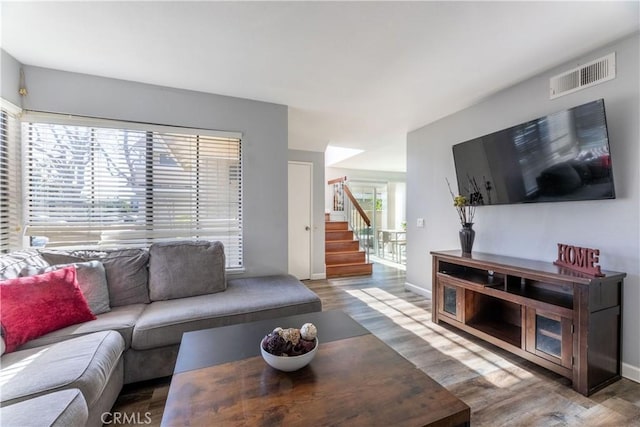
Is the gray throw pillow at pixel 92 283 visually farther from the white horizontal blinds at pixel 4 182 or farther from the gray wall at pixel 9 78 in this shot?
the gray wall at pixel 9 78

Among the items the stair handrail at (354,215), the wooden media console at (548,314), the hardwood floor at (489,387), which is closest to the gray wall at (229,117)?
the hardwood floor at (489,387)

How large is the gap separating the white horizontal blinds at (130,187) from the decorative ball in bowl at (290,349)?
76.0 inches

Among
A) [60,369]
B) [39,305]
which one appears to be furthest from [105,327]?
[60,369]

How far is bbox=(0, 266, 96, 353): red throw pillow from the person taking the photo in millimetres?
1487

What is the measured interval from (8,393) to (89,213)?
1762mm

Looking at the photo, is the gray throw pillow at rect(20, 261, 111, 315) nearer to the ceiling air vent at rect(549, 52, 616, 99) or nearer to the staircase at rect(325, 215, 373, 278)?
the staircase at rect(325, 215, 373, 278)

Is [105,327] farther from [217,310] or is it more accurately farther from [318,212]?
[318,212]

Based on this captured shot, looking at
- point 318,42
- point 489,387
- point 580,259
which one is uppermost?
point 318,42

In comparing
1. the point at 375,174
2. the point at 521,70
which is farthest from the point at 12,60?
the point at 375,174

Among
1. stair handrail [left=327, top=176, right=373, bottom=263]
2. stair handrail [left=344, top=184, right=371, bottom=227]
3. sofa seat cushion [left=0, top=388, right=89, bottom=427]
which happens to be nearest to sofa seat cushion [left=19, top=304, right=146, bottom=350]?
sofa seat cushion [left=0, top=388, right=89, bottom=427]

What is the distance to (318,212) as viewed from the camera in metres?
4.89

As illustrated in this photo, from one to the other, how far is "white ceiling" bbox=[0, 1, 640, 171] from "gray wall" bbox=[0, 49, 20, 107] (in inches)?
3.2

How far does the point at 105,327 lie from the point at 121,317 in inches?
6.2

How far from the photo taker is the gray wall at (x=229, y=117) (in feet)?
7.82
